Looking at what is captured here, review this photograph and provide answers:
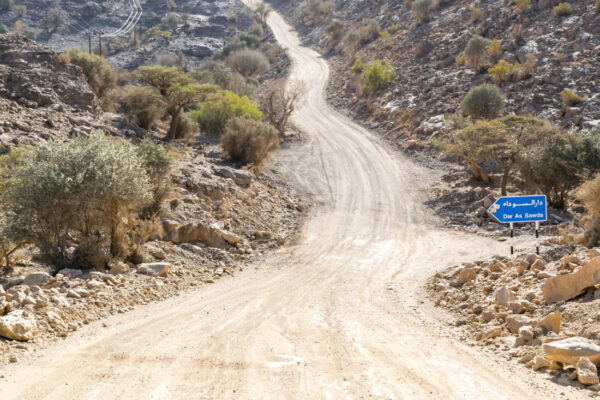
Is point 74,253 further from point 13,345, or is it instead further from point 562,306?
point 562,306

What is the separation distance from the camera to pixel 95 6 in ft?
269

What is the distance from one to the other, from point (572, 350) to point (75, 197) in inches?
378

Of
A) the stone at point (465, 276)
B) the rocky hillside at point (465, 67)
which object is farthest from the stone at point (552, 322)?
the rocky hillside at point (465, 67)

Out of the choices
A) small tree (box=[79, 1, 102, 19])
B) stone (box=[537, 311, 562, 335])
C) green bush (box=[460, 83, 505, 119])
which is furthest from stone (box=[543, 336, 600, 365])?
small tree (box=[79, 1, 102, 19])

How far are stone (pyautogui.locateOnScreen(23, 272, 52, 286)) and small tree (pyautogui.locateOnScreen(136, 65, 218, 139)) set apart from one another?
60.7ft

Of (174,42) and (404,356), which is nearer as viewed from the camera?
(404,356)

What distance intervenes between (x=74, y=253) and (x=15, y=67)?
15585mm

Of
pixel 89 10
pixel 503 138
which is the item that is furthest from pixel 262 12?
pixel 503 138

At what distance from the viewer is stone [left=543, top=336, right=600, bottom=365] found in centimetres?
533

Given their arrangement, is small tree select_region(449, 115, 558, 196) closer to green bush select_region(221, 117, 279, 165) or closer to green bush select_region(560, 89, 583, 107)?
green bush select_region(560, 89, 583, 107)

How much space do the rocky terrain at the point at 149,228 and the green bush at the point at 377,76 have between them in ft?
63.6

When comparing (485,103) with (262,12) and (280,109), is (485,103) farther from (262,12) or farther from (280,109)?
(262,12)

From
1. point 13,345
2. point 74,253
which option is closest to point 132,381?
point 13,345

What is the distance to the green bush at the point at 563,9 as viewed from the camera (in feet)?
123
